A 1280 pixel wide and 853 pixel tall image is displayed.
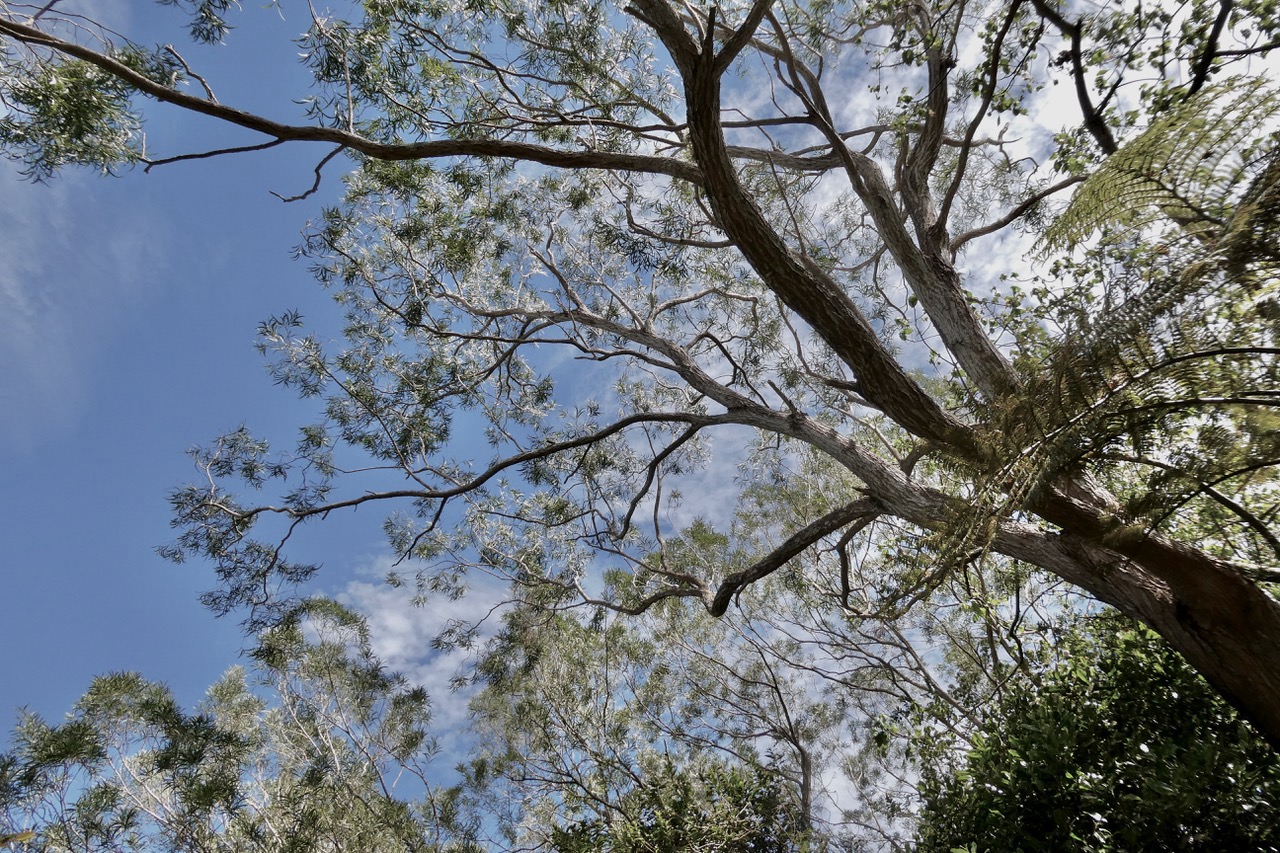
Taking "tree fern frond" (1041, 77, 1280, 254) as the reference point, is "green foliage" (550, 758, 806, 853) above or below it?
below

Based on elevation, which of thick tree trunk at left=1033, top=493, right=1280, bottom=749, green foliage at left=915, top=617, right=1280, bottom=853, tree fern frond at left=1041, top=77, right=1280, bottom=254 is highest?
tree fern frond at left=1041, top=77, right=1280, bottom=254

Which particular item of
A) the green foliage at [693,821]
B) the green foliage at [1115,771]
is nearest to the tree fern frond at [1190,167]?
the green foliage at [1115,771]

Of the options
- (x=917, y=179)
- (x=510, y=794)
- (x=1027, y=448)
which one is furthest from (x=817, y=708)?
(x=1027, y=448)

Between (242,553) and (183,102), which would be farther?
(242,553)

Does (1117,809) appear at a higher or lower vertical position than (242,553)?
lower

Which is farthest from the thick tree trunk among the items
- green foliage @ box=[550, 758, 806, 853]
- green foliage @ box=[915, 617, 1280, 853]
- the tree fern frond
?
green foliage @ box=[550, 758, 806, 853]

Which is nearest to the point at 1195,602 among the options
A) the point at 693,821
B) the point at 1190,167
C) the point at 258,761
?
the point at 1190,167

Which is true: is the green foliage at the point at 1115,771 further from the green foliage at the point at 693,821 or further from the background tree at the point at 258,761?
the background tree at the point at 258,761

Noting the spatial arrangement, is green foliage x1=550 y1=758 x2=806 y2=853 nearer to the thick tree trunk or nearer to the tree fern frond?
the thick tree trunk

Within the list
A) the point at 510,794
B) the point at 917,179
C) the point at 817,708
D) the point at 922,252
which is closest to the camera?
the point at 922,252

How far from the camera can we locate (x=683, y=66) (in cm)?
255

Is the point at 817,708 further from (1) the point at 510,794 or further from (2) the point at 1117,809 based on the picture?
(2) the point at 1117,809

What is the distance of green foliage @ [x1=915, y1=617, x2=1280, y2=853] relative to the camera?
1.97 m

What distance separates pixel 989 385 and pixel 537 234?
5.05 m
